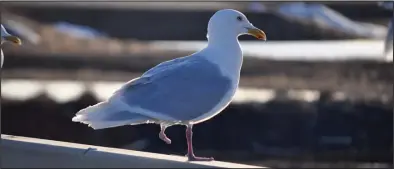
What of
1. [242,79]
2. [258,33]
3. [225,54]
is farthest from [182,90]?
[242,79]

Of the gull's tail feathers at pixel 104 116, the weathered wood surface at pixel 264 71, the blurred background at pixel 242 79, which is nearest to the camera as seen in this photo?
the gull's tail feathers at pixel 104 116

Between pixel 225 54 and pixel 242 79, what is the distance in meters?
5.43

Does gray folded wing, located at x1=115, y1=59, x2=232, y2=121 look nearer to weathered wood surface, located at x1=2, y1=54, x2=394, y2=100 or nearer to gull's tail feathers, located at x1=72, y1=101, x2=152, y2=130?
gull's tail feathers, located at x1=72, y1=101, x2=152, y2=130

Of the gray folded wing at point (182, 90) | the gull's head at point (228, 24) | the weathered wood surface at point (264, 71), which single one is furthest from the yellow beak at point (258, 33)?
the weathered wood surface at point (264, 71)

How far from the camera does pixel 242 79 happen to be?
846 centimetres

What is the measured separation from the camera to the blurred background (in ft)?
20.5

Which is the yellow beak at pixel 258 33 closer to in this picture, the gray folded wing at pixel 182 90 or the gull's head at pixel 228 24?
the gull's head at pixel 228 24

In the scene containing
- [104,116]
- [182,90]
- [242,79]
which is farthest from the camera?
[242,79]

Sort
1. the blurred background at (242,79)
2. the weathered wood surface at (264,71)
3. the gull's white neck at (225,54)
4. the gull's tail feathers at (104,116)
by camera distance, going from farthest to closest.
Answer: the weathered wood surface at (264,71)
the blurred background at (242,79)
the gull's white neck at (225,54)
the gull's tail feathers at (104,116)

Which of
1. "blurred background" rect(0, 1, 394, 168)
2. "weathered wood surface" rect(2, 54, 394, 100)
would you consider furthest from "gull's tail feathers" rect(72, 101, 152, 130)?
"weathered wood surface" rect(2, 54, 394, 100)

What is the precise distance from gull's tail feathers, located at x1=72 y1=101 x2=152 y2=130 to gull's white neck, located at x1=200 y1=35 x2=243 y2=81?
0.32 m

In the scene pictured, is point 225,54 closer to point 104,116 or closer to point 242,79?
point 104,116

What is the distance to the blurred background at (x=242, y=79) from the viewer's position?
246 inches

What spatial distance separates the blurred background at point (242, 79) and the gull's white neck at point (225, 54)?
9.17ft
